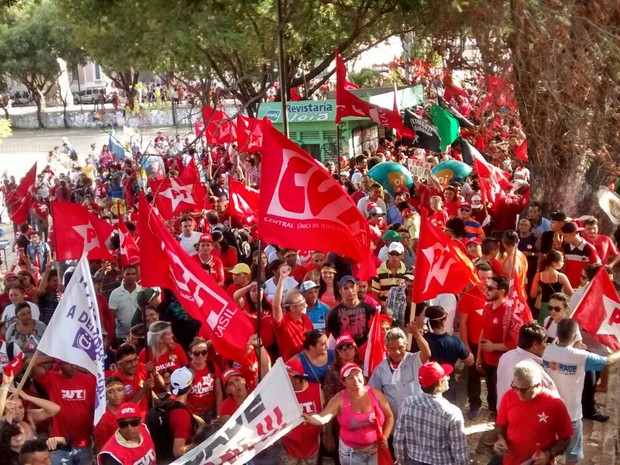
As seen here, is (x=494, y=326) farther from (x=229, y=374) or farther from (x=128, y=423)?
(x=128, y=423)

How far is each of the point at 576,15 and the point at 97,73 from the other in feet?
224

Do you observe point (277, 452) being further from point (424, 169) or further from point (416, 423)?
point (424, 169)

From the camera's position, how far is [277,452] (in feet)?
21.7

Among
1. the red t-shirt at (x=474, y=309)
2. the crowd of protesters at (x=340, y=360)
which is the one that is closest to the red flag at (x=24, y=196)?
the crowd of protesters at (x=340, y=360)

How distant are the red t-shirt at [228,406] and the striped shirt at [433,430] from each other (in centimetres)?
139

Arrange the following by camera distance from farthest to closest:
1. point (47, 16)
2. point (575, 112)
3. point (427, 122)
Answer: point (47, 16) < point (427, 122) < point (575, 112)

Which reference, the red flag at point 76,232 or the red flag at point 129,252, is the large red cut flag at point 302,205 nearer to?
the red flag at point 129,252

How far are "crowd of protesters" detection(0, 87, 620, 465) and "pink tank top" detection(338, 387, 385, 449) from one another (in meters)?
0.01

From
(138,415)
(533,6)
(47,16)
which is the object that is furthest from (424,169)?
(47,16)

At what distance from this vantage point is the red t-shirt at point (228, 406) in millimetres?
6539

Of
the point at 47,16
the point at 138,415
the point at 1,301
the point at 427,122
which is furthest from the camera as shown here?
the point at 47,16

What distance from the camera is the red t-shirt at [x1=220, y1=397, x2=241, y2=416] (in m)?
6.54

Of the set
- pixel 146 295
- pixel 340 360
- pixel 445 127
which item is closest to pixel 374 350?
pixel 340 360

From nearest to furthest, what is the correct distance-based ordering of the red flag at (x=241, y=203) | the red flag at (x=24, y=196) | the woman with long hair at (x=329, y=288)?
the woman with long hair at (x=329, y=288) < the red flag at (x=241, y=203) < the red flag at (x=24, y=196)
